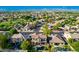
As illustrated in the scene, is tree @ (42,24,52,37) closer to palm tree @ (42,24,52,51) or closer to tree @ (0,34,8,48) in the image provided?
palm tree @ (42,24,52,51)

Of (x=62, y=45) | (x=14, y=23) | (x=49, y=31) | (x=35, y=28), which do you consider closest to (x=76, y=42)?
(x=62, y=45)

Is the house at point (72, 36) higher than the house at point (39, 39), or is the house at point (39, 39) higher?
Result: the house at point (72, 36)

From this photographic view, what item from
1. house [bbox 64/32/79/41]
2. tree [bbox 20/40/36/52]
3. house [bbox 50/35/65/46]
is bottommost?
tree [bbox 20/40/36/52]

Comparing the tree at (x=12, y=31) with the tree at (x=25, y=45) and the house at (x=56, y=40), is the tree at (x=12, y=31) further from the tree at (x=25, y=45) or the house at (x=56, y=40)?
the house at (x=56, y=40)

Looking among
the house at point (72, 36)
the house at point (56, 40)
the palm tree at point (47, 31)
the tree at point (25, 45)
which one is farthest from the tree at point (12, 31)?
the house at point (72, 36)

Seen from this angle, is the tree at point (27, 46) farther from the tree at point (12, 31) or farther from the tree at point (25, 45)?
the tree at point (12, 31)

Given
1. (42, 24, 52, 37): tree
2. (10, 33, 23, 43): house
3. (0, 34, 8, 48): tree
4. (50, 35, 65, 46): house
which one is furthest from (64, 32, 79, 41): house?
(0, 34, 8, 48): tree

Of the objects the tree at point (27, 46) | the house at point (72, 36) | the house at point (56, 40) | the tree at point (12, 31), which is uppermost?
the tree at point (12, 31)

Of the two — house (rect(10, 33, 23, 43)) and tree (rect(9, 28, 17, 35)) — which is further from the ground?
tree (rect(9, 28, 17, 35))

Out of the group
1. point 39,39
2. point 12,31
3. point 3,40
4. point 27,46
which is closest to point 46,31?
point 39,39

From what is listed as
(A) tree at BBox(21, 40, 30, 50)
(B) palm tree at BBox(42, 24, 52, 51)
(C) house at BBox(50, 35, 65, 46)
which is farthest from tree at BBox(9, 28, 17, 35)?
(C) house at BBox(50, 35, 65, 46)

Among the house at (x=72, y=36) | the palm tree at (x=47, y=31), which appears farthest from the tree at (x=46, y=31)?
the house at (x=72, y=36)
